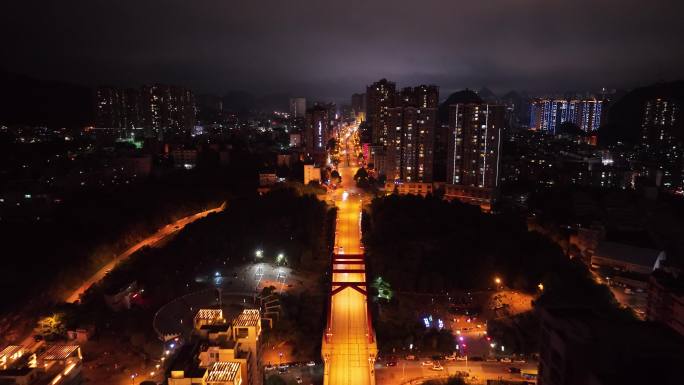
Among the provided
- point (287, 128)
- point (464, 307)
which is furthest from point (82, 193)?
point (287, 128)

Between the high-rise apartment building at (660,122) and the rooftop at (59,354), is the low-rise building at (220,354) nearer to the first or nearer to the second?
the rooftop at (59,354)

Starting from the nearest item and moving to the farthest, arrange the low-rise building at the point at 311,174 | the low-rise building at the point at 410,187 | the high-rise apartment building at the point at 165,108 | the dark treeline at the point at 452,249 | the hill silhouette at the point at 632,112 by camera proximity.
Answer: the dark treeline at the point at 452,249 → the low-rise building at the point at 410,187 → the low-rise building at the point at 311,174 → the hill silhouette at the point at 632,112 → the high-rise apartment building at the point at 165,108

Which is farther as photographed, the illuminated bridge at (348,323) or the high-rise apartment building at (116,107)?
the high-rise apartment building at (116,107)

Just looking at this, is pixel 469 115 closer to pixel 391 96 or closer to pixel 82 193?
pixel 391 96

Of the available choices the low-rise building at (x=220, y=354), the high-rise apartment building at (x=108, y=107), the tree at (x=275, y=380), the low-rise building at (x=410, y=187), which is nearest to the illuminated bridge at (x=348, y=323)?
the tree at (x=275, y=380)

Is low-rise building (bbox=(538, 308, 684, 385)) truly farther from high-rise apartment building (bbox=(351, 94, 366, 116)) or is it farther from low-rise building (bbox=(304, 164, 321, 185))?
high-rise apartment building (bbox=(351, 94, 366, 116))

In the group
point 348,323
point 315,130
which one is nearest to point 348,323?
point 348,323

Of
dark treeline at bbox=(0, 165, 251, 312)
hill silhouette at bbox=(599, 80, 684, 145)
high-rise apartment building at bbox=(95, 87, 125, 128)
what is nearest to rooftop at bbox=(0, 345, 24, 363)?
dark treeline at bbox=(0, 165, 251, 312)
